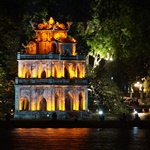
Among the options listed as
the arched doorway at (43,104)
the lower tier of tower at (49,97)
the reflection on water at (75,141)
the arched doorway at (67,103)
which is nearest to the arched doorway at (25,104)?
the lower tier of tower at (49,97)

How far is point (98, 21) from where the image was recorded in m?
86.8

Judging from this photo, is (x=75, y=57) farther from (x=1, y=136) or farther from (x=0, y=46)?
(x=1, y=136)

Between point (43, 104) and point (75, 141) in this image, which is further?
point (43, 104)

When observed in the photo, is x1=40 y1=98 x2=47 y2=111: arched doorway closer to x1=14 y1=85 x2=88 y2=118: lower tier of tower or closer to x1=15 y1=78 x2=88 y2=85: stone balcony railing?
x1=14 y1=85 x2=88 y2=118: lower tier of tower

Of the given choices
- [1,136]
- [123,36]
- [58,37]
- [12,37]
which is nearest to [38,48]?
[58,37]

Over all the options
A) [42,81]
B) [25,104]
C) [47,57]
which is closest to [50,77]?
[42,81]

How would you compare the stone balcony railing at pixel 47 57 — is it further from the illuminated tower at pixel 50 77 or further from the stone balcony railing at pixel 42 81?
the stone balcony railing at pixel 42 81

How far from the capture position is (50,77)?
7375 centimetres

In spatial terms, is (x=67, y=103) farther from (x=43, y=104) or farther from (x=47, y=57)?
(x=47, y=57)

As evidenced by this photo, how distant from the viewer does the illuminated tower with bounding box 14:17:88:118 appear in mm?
74000

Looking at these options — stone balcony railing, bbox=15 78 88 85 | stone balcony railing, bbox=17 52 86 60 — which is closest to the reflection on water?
stone balcony railing, bbox=15 78 88 85

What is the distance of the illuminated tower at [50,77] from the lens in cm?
7400

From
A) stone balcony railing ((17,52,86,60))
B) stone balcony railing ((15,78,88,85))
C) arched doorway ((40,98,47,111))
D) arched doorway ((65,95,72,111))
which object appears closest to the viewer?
stone balcony railing ((15,78,88,85))

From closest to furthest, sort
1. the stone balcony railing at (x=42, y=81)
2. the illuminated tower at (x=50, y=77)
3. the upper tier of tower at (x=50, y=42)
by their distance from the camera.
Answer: the stone balcony railing at (x=42, y=81) → the illuminated tower at (x=50, y=77) → the upper tier of tower at (x=50, y=42)
